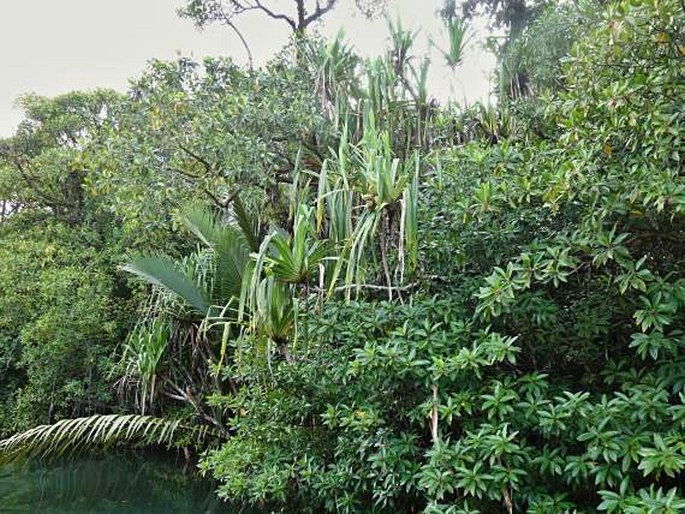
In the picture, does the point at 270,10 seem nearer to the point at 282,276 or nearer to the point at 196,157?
the point at 196,157

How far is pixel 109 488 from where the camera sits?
5180 mm

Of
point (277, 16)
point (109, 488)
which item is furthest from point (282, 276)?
point (277, 16)

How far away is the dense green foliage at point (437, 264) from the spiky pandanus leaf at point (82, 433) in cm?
154

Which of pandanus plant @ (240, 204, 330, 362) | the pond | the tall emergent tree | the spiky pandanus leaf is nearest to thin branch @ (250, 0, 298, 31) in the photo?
the tall emergent tree

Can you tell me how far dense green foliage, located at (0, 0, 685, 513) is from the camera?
2.21 meters

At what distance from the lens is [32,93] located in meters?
8.49

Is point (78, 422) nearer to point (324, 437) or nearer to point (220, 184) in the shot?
point (220, 184)

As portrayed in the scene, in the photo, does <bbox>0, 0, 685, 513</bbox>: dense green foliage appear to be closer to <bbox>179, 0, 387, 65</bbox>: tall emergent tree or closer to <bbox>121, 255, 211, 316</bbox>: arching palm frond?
<bbox>121, 255, 211, 316</bbox>: arching palm frond

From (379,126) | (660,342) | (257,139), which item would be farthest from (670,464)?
(257,139)

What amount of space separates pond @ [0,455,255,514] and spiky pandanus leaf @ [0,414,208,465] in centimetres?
26

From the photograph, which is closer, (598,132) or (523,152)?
(598,132)

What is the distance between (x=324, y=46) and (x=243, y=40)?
2260mm

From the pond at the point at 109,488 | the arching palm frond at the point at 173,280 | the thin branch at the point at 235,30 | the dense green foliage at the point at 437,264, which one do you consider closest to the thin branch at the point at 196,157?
the dense green foliage at the point at 437,264

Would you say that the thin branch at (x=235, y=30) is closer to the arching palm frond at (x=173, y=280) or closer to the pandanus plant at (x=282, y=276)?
the arching palm frond at (x=173, y=280)
